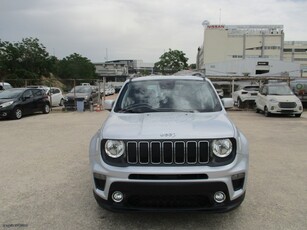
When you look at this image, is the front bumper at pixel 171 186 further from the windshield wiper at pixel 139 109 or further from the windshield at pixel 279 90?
the windshield at pixel 279 90

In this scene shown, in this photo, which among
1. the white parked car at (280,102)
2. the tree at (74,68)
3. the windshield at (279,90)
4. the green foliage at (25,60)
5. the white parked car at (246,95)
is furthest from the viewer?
the tree at (74,68)

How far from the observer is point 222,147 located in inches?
153

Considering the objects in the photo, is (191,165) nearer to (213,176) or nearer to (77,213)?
(213,176)

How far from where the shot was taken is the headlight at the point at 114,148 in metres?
3.90

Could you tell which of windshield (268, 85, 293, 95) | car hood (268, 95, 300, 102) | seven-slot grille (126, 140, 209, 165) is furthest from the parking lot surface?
windshield (268, 85, 293, 95)

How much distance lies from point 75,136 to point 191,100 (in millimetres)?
6710

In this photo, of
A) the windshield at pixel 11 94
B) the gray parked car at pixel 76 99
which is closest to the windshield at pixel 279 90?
the gray parked car at pixel 76 99

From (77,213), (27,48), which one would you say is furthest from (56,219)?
(27,48)

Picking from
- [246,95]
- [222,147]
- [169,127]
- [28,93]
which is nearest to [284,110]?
[246,95]

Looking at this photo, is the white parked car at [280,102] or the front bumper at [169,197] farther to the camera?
the white parked car at [280,102]

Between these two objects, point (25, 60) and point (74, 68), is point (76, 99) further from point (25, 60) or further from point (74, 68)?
point (74, 68)

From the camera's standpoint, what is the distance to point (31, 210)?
4684mm

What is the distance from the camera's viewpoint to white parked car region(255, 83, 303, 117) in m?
16.9

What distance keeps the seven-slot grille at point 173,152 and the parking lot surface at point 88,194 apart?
0.86 m
